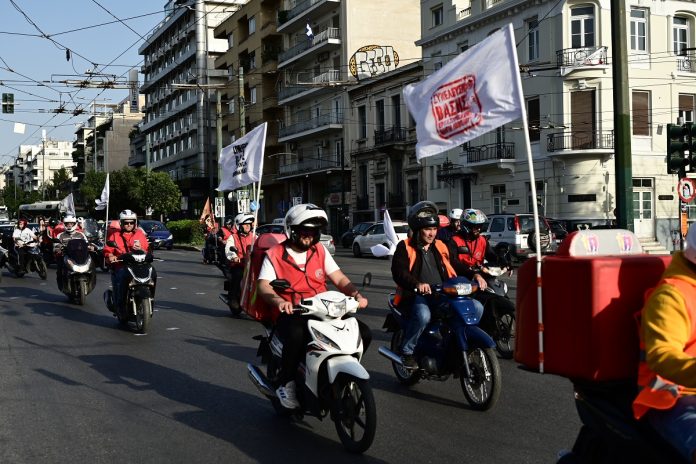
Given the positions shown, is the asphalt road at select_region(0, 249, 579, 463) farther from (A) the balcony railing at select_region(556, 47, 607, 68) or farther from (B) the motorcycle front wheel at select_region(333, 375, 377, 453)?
(A) the balcony railing at select_region(556, 47, 607, 68)

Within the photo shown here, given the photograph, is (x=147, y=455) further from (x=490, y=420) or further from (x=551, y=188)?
(x=551, y=188)

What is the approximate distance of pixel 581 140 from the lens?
31.7 meters

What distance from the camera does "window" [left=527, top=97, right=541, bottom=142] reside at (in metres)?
33.0

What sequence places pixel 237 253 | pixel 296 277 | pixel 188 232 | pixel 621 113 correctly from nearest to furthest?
1. pixel 296 277
2. pixel 621 113
3. pixel 237 253
4. pixel 188 232

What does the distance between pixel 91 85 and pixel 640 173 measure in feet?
72.0

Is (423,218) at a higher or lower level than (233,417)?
higher

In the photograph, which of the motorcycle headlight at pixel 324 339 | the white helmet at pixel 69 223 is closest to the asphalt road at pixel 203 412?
the motorcycle headlight at pixel 324 339

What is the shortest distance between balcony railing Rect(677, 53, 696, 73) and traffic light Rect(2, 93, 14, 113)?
27.4 meters

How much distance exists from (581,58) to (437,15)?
1092 cm

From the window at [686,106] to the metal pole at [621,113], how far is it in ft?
76.2

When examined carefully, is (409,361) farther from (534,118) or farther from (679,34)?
(679,34)

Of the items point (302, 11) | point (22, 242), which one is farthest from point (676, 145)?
point (302, 11)

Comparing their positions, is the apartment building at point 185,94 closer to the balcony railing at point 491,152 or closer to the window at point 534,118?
the balcony railing at point 491,152

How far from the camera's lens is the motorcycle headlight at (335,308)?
5176 mm
